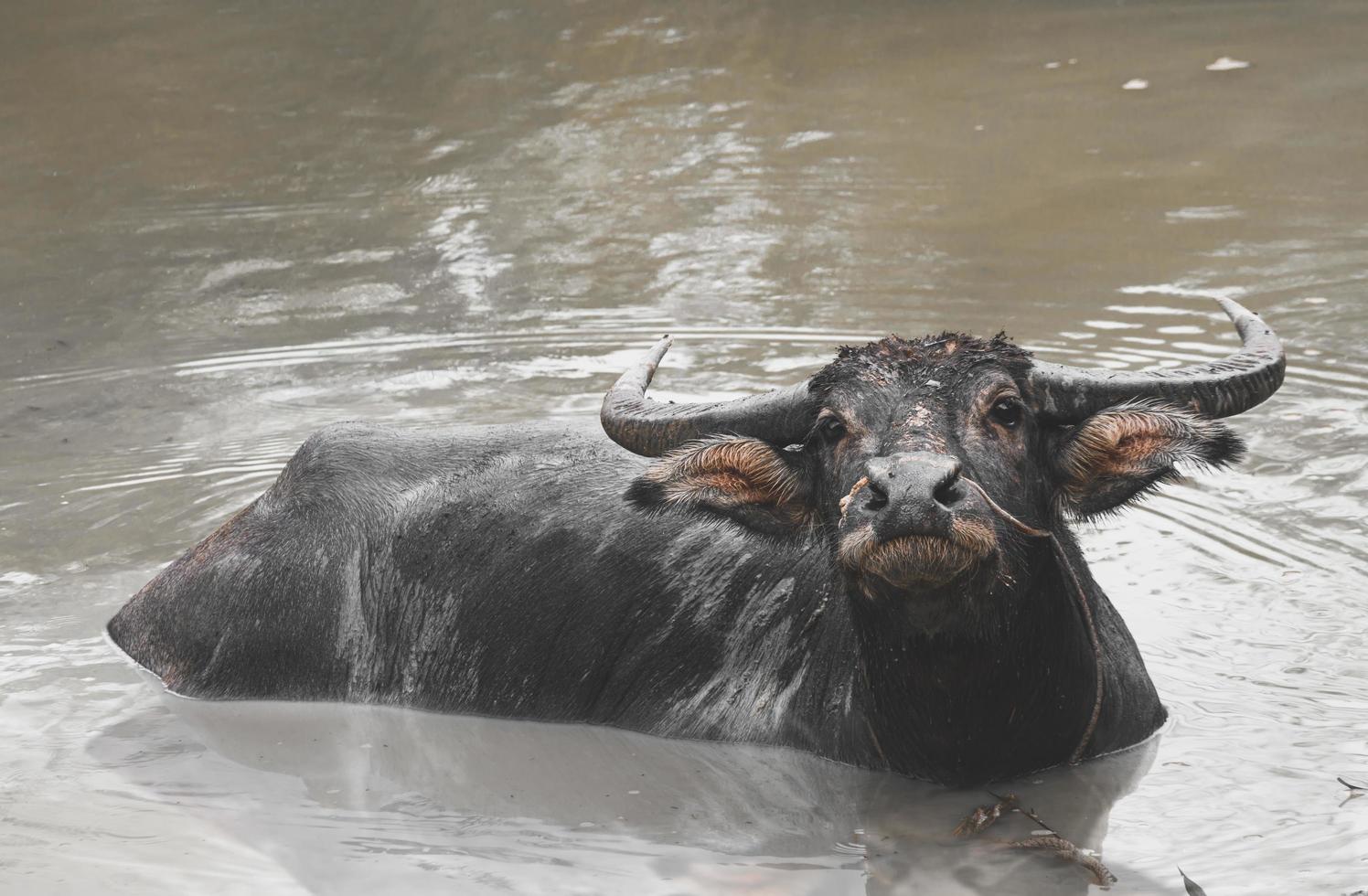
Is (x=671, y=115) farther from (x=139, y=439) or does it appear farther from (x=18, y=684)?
(x=18, y=684)

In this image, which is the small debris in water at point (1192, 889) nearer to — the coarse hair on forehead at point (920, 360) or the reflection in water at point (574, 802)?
the reflection in water at point (574, 802)

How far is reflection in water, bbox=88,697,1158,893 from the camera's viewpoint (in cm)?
468

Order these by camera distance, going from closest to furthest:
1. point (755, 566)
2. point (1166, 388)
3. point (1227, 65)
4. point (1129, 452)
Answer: point (1129, 452) < point (1166, 388) < point (755, 566) < point (1227, 65)

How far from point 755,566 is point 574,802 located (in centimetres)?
109

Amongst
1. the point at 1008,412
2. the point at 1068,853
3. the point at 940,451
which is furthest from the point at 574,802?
the point at 1008,412

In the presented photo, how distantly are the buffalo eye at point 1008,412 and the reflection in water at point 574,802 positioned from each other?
1125 mm

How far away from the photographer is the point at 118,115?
17.3 metres

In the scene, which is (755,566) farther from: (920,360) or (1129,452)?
(1129,452)

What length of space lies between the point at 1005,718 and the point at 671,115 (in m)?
11.8

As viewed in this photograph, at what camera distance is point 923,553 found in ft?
14.0

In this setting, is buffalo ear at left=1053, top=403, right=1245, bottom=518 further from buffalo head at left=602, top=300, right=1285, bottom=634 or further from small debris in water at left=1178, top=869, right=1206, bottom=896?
small debris in water at left=1178, top=869, right=1206, bottom=896

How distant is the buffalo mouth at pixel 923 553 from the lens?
4242 mm

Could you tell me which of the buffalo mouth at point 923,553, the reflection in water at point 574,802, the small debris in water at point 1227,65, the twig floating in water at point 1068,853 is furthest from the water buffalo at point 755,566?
the small debris in water at point 1227,65

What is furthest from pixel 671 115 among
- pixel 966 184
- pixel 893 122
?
pixel 966 184
